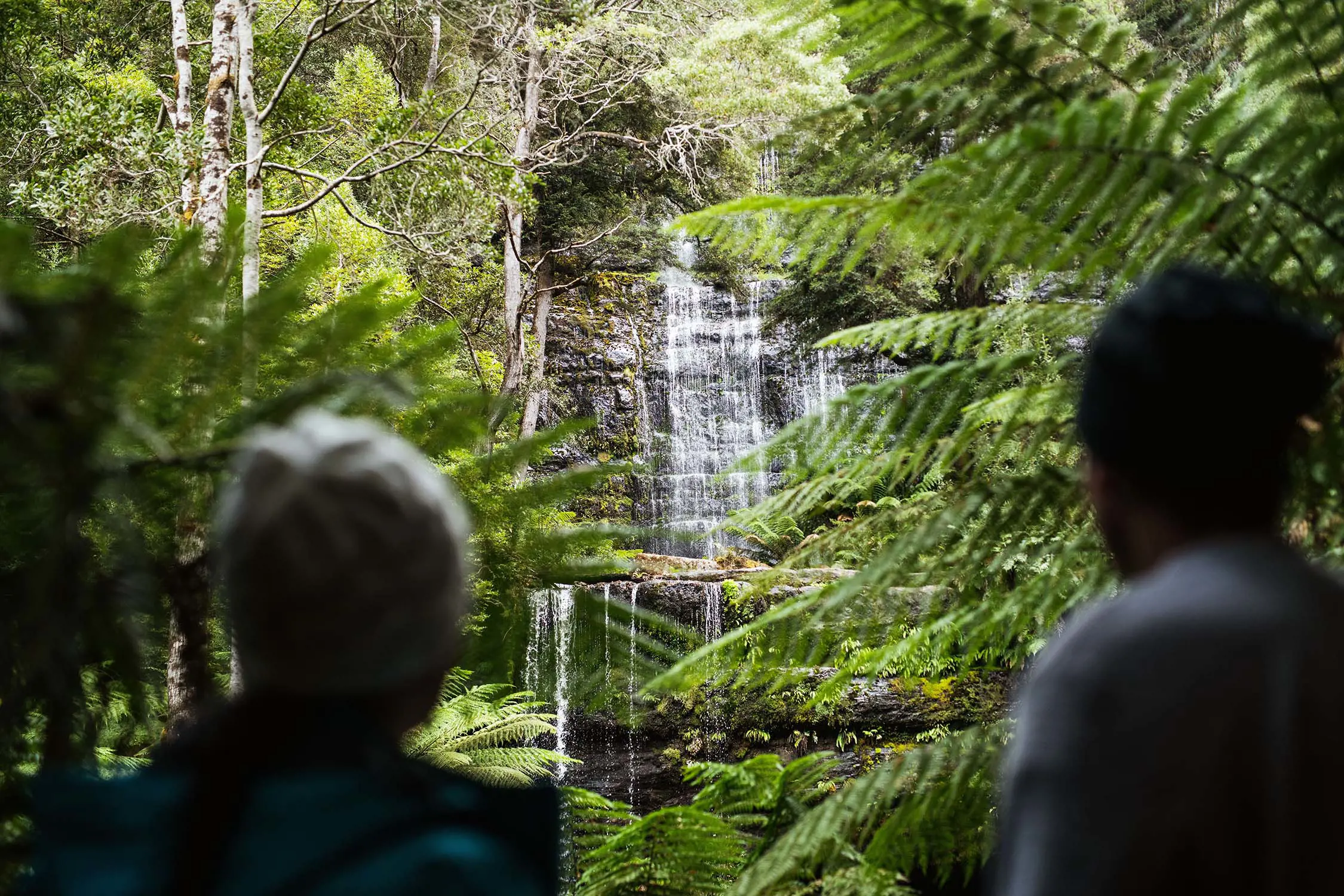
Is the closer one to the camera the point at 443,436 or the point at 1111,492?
the point at 1111,492

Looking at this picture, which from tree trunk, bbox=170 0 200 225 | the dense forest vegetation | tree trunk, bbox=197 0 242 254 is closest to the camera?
the dense forest vegetation

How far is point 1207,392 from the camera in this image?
2.14ft

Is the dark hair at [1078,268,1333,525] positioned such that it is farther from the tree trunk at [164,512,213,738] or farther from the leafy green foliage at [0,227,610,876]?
the tree trunk at [164,512,213,738]

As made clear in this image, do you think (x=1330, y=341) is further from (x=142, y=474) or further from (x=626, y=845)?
(x=626, y=845)

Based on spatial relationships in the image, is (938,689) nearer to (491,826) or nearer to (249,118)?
(249,118)

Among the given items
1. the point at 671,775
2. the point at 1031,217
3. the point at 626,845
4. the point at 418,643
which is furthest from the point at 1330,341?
the point at 671,775

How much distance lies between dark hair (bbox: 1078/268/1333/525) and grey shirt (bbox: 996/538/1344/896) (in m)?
0.09

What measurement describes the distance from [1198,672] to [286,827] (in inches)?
21.4

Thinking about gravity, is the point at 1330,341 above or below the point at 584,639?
above

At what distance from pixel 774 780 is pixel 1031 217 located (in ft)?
5.08

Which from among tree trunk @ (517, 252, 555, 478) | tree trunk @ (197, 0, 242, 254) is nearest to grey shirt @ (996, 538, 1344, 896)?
tree trunk @ (197, 0, 242, 254)

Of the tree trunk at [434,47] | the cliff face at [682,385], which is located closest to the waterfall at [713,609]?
the cliff face at [682,385]

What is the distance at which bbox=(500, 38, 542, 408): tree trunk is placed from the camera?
981 cm

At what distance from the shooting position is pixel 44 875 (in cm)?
56
